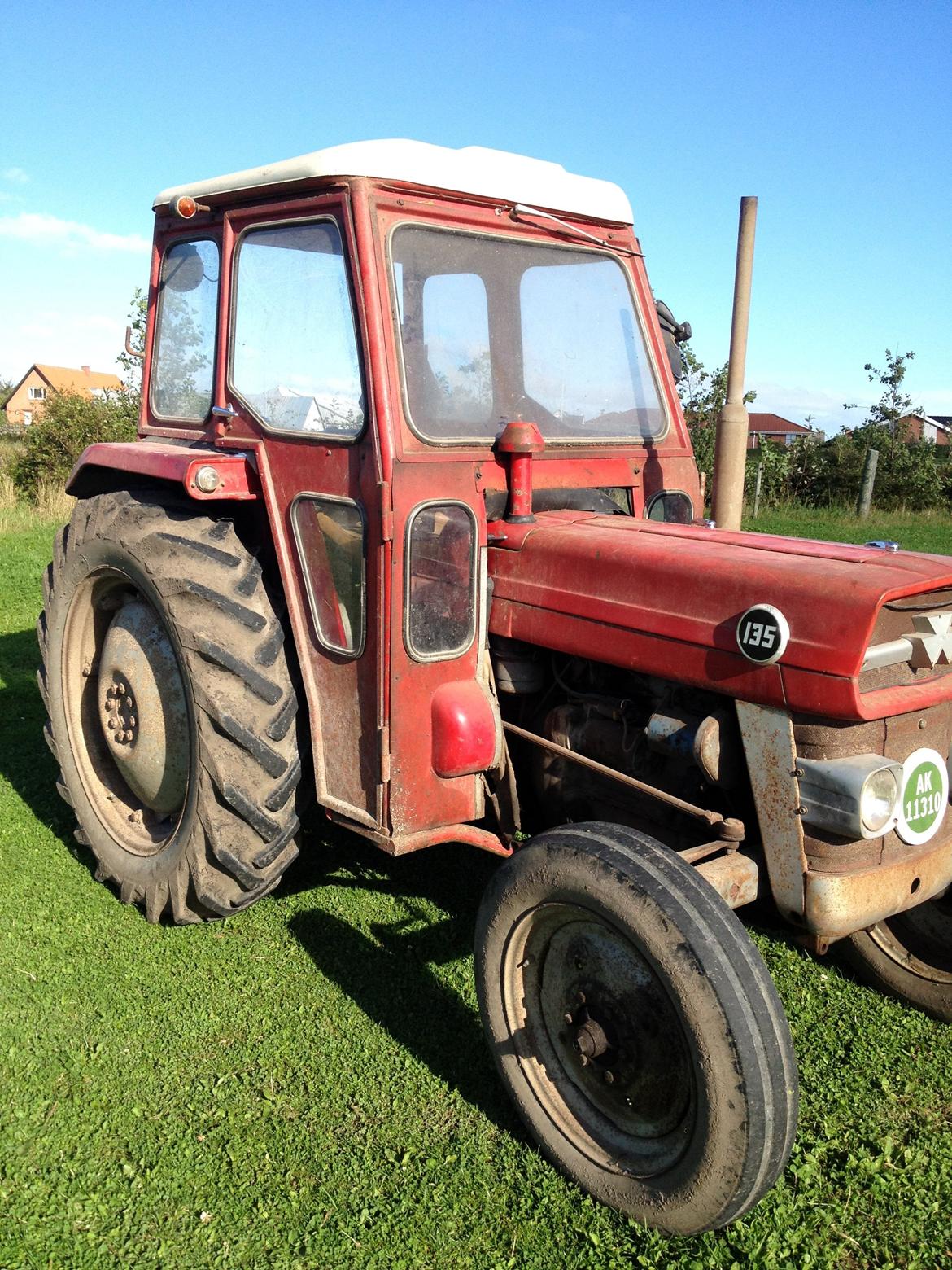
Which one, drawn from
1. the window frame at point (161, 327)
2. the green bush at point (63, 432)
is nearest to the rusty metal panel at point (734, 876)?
the window frame at point (161, 327)

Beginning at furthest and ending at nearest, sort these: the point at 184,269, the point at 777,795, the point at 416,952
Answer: the point at 184,269, the point at 416,952, the point at 777,795

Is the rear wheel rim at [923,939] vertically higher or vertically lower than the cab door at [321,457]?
lower

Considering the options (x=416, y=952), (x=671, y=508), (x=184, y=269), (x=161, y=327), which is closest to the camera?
(x=416, y=952)

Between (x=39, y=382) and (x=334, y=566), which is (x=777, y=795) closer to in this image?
(x=334, y=566)

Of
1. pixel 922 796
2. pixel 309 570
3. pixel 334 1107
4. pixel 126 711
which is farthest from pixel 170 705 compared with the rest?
pixel 922 796

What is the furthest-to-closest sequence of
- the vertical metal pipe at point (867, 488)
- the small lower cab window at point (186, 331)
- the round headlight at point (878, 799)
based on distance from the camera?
1. the vertical metal pipe at point (867, 488)
2. the small lower cab window at point (186, 331)
3. the round headlight at point (878, 799)

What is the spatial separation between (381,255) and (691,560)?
119 cm

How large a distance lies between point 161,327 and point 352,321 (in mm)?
1357

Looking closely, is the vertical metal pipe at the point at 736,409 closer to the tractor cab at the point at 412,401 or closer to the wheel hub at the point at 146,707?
the tractor cab at the point at 412,401

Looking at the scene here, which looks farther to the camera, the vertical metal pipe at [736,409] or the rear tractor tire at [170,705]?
the vertical metal pipe at [736,409]

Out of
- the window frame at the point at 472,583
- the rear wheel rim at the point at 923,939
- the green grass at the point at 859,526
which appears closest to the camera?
the window frame at the point at 472,583

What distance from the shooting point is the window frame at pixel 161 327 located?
3.40m

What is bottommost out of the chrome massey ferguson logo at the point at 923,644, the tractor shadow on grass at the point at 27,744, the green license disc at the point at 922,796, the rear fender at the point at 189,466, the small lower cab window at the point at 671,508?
the tractor shadow on grass at the point at 27,744

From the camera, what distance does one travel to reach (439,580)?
2.82 metres
